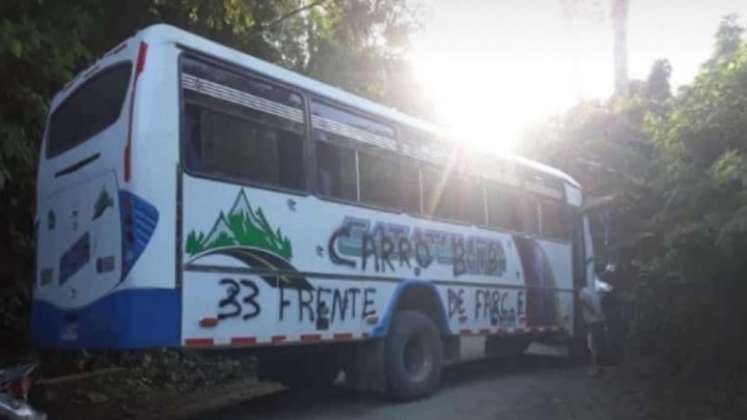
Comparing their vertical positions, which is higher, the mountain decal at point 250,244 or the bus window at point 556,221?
the bus window at point 556,221

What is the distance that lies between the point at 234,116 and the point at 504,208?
5094 mm

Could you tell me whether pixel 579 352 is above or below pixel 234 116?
below

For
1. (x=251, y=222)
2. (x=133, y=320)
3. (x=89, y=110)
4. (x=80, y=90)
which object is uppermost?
(x=80, y=90)

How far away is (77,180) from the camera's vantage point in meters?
6.52

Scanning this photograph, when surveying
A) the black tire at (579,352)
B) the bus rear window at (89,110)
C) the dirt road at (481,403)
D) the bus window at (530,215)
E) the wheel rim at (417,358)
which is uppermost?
the bus rear window at (89,110)

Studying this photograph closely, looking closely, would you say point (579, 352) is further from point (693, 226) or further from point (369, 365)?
point (369, 365)

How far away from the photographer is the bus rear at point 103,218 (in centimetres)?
563

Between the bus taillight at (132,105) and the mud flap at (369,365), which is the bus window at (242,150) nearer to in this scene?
the bus taillight at (132,105)

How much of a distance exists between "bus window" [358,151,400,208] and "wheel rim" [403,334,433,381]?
58.8 inches

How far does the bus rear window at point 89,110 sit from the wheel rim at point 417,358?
152 inches

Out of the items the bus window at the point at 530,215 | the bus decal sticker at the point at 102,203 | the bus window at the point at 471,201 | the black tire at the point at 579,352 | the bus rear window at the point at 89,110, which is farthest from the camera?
the black tire at the point at 579,352

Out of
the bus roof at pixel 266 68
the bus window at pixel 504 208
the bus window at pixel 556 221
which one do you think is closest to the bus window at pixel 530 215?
the bus window at pixel 504 208

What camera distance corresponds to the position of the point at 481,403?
8578 millimetres

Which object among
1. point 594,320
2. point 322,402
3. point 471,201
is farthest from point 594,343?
point 322,402
